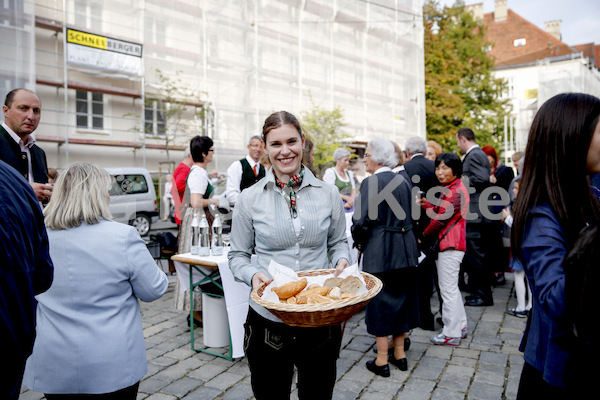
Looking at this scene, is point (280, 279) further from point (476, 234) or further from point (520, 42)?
point (520, 42)

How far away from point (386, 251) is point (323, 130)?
57.6 feet

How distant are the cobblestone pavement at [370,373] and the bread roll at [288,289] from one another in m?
1.85

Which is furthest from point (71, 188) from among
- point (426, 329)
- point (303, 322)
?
point (426, 329)

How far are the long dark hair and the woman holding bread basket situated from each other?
1.02 metres

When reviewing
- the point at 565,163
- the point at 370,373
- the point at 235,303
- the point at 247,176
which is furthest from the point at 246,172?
the point at 565,163

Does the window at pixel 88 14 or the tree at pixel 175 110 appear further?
the tree at pixel 175 110

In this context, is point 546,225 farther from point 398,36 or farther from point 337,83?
point 398,36

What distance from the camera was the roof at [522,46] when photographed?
46219 mm

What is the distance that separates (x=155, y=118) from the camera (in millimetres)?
18750

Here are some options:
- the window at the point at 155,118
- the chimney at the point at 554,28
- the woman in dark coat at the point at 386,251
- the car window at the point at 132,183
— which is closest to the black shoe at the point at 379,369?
the woman in dark coat at the point at 386,251

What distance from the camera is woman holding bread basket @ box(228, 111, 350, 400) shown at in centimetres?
221

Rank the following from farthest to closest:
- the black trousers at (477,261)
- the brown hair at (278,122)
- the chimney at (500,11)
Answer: the chimney at (500,11) → the black trousers at (477,261) → the brown hair at (278,122)

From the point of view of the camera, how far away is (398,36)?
2538 centimetres

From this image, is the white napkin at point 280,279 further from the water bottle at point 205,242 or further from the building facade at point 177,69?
the building facade at point 177,69
